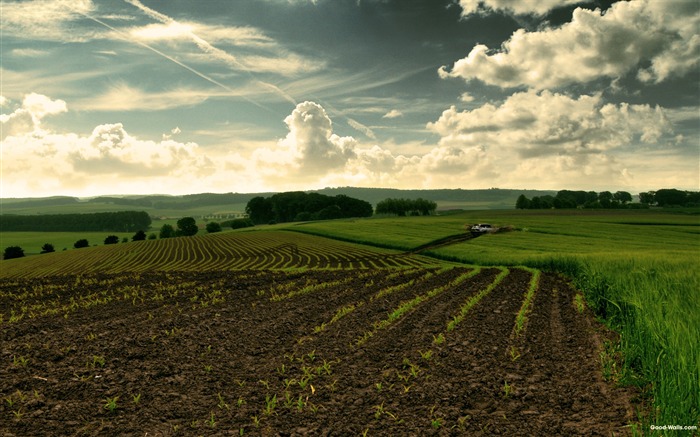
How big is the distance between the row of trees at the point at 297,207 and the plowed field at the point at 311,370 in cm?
15953

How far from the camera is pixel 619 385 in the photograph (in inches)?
377

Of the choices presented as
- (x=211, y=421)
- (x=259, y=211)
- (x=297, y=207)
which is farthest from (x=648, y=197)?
(x=211, y=421)

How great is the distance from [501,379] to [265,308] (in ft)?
42.8

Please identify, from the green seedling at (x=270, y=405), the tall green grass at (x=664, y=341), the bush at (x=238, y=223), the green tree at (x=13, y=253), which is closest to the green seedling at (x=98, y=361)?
the green seedling at (x=270, y=405)

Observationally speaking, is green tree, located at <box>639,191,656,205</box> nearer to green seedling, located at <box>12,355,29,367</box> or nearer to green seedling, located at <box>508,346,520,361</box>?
green seedling, located at <box>508,346,520,361</box>

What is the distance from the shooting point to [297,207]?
186250 mm

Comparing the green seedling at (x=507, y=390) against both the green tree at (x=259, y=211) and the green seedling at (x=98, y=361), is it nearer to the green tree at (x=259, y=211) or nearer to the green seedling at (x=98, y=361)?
the green seedling at (x=98, y=361)

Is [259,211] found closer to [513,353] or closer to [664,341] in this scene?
[513,353]

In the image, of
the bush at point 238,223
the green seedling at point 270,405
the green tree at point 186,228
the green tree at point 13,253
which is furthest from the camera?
the bush at point 238,223

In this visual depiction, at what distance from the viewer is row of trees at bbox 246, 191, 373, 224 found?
606ft

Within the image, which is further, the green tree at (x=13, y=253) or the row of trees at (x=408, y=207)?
the row of trees at (x=408, y=207)

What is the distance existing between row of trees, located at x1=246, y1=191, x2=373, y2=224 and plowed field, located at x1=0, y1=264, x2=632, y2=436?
160 m

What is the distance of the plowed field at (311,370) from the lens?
28.8ft

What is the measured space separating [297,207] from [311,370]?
176420 millimetres
